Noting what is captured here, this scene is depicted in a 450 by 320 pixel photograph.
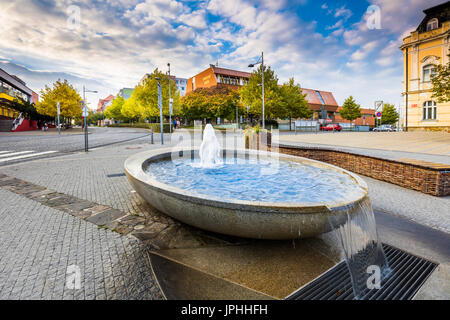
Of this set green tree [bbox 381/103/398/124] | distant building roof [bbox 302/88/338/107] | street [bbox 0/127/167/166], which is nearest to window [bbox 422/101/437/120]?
street [bbox 0/127/167/166]

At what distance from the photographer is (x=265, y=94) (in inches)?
1535

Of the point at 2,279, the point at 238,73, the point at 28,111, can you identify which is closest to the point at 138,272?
the point at 2,279

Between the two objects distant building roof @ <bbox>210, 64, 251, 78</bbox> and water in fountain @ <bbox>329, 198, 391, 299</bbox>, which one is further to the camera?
distant building roof @ <bbox>210, 64, 251, 78</bbox>

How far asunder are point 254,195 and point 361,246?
5.51ft

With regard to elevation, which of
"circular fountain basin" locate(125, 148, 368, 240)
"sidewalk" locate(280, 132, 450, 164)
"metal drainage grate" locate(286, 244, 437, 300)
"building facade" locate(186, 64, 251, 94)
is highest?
"building facade" locate(186, 64, 251, 94)

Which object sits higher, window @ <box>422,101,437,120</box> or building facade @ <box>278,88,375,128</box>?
building facade @ <box>278,88,375,128</box>

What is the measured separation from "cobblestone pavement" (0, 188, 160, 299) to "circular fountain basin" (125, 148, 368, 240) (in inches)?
29.8

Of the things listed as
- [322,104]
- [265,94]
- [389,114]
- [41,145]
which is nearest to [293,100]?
[265,94]

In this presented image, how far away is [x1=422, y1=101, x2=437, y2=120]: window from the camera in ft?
99.1

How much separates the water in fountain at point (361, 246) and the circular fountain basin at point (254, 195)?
0.38 feet

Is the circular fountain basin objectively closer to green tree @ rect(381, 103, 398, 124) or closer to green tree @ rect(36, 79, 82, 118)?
green tree @ rect(36, 79, 82, 118)

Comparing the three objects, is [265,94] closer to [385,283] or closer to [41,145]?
[41,145]

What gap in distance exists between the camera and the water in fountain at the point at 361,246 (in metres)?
2.56
